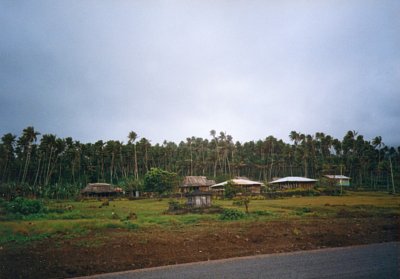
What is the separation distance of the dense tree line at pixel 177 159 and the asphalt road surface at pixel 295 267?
4582cm

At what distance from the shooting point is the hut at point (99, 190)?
55.7 meters

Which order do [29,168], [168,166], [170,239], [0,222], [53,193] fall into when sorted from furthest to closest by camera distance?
[168,166] → [29,168] → [53,193] → [0,222] → [170,239]

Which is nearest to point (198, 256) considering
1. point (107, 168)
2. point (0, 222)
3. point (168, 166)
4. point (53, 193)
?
point (0, 222)

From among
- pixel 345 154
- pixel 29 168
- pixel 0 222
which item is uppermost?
pixel 345 154

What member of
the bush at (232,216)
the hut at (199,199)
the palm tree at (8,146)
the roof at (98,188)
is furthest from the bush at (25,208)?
the palm tree at (8,146)

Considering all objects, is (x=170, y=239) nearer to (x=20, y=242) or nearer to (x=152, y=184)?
(x=20, y=242)

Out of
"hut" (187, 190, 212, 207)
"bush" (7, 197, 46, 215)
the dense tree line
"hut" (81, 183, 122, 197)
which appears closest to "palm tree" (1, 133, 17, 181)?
the dense tree line

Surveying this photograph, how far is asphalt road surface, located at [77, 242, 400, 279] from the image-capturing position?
9.34 metres

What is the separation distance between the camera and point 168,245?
1373 cm

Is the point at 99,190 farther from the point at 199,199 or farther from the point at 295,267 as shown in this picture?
the point at 295,267

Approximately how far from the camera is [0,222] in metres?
22.6

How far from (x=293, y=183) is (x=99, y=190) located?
38.7 meters

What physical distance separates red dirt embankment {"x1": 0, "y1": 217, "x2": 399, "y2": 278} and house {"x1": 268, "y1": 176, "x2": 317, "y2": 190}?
38.9 metres

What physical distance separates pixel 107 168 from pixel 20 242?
215 ft
